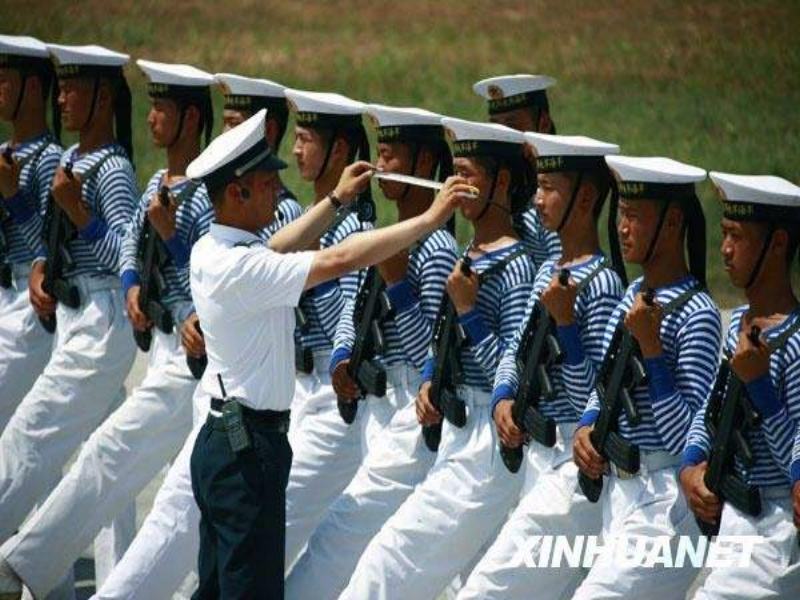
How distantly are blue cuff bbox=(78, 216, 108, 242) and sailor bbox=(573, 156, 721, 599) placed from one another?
10.5ft

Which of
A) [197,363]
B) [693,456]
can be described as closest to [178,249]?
[197,363]

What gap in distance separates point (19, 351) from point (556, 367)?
3.54 metres

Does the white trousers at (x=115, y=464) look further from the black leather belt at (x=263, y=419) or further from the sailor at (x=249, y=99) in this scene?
the black leather belt at (x=263, y=419)

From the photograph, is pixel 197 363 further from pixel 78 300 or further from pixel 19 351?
pixel 19 351

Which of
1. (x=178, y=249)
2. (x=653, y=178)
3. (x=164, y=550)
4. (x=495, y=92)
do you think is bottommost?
A: (x=164, y=550)

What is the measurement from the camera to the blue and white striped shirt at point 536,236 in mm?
10312

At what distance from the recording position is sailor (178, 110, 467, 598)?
912cm

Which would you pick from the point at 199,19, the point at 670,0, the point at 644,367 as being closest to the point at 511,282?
the point at 644,367

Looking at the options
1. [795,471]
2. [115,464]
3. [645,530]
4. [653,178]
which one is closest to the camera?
[795,471]

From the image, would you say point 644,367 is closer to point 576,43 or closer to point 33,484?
point 33,484

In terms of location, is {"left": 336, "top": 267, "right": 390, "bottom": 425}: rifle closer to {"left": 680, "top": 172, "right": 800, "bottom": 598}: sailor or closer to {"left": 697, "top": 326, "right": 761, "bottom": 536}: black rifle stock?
{"left": 680, "top": 172, "right": 800, "bottom": 598}: sailor

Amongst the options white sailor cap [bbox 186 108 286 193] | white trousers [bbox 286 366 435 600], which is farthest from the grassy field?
white sailor cap [bbox 186 108 286 193]

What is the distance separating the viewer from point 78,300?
11.8 m

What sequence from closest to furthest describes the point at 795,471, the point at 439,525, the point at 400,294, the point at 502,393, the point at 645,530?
the point at 795,471 → the point at 645,530 → the point at 502,393 → the point at 439,525 → the point at 400,294
